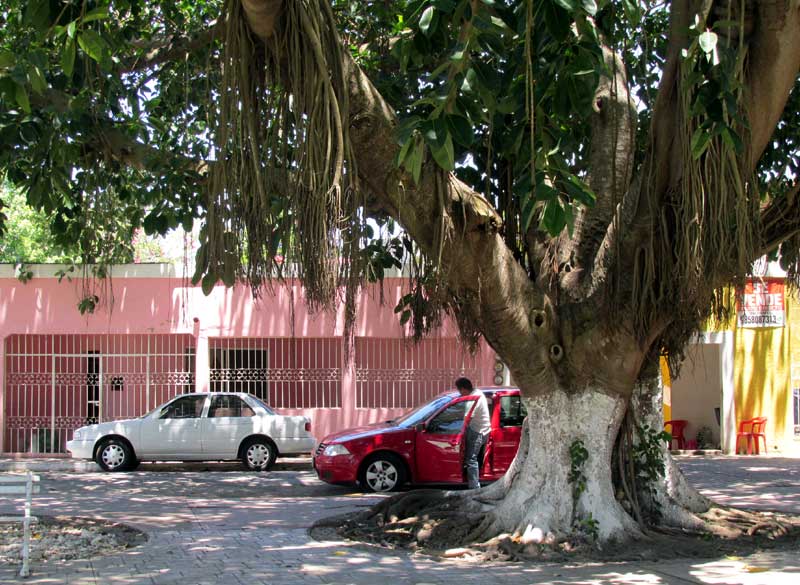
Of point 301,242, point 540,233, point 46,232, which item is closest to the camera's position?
point 301,242

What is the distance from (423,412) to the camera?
44.8ft

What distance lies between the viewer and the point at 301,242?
20.3 feet

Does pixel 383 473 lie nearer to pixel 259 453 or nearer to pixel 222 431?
pixel 259 453

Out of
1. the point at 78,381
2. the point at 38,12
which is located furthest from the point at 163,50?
the point at 78,381

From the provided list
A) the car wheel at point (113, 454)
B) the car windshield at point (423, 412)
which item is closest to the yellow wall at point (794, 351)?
the car windshield at point (423, 412)

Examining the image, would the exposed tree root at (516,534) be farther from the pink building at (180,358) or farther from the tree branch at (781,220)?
the pink building at (180,358)

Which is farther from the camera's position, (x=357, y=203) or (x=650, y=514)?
(x=650, y=514)

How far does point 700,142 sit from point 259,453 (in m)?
11.7

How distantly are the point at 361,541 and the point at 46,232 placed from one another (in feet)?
58.9

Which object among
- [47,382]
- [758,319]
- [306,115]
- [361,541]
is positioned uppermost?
[306,115]

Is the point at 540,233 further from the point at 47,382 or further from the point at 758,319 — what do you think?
the point at 47,382

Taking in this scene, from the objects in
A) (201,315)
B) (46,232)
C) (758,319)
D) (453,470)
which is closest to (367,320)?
(201,315)

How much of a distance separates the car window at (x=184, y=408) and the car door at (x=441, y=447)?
507cm

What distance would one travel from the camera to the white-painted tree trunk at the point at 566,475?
845 cm
